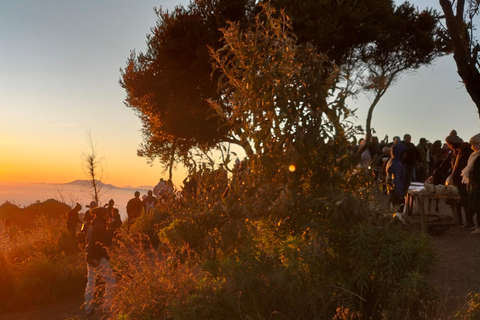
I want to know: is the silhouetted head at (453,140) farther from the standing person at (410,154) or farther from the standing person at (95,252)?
the standing person at (95,252)

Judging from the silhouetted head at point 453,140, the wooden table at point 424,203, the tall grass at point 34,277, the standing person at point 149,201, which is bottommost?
the tall grass at point 34,277

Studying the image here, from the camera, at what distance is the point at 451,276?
8680mm

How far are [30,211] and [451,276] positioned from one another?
86.8ft

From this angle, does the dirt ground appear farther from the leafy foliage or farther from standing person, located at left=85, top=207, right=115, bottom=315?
the leafy foliage

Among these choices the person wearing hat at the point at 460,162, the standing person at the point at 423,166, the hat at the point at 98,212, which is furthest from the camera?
the standing person at the point at 423,166

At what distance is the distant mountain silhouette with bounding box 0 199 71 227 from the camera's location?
29.1m

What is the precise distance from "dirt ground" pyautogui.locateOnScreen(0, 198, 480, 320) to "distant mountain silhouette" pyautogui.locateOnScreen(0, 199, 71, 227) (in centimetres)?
1945

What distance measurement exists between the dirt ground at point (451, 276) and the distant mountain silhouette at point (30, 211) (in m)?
19.4

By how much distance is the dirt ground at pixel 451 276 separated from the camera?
8.10m

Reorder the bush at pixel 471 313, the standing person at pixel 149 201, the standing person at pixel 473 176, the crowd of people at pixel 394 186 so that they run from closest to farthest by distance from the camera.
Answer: the bush at pixel 471 313 < the crowd of people at pixel 394 186 < the standing person at pixel 473 176 < the standing person at pixel 149 201

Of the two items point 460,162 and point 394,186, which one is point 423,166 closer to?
point 460,162

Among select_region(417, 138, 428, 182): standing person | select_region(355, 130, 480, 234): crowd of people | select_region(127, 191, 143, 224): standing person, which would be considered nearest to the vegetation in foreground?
select_region(355, 130, 480, 234): crowd of people


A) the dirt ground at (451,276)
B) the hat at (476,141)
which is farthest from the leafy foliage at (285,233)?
the hat at (476,141)

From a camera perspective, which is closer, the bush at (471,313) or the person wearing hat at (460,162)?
the bush at (471,313)
